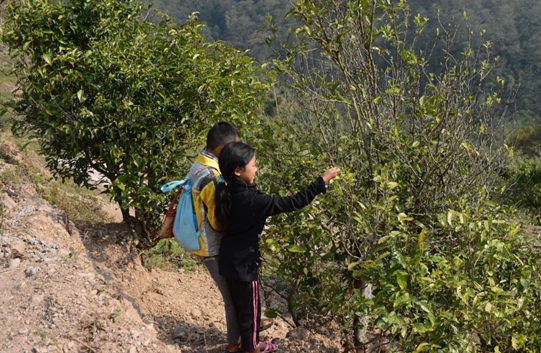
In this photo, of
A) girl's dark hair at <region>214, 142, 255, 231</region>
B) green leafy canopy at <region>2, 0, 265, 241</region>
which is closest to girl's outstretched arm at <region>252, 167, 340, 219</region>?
girl's dark hair at <region>214, 142, 255, 231</region>

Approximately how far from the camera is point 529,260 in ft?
7.21

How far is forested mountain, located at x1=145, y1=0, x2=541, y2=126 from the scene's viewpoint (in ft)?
102

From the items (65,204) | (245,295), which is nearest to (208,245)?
(245,295)

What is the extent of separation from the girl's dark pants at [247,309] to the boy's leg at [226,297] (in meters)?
0.03

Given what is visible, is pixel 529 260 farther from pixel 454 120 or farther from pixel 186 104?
pixel 186 104

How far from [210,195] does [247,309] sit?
72 cm

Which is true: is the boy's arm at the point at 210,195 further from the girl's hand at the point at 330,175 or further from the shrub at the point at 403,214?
the girl's hand at the point at 330,175

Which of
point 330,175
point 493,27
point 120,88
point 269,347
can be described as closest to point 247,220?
point 330,175

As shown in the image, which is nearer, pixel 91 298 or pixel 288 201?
pixel 288 201

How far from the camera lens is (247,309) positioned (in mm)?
2252

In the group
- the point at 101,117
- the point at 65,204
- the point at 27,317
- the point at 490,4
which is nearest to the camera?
the point at 27,317

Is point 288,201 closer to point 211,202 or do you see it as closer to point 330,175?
point 330,175

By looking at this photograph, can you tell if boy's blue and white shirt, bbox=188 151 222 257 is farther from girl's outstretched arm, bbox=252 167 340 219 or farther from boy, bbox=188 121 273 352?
girl's outstretched arm, bbox=252 167 340 219

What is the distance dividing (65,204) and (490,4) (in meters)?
51.4
